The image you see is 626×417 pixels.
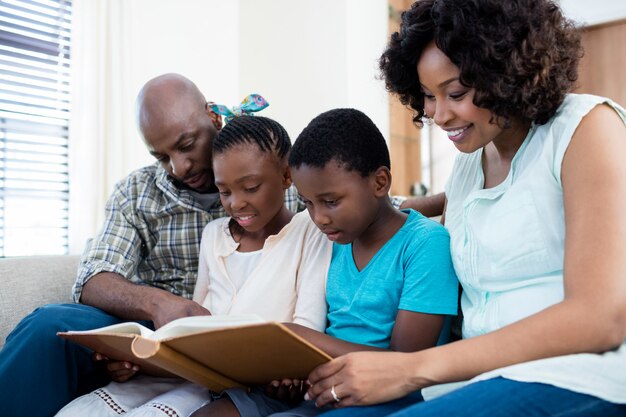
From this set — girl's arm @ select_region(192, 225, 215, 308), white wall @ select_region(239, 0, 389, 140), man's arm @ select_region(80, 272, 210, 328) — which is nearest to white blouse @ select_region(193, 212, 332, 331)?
girl's arm @ select_region(192, 225, 215, 308)

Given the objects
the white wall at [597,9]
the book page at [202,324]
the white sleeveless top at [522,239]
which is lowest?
the book page at [202,324]

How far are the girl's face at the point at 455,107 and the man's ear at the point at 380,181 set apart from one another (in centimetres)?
22

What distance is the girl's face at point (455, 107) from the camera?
112 centimetres

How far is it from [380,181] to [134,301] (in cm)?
72

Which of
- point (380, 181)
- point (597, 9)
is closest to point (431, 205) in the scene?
point (380, 181)

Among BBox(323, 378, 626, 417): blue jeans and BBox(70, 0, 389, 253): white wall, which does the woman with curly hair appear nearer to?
BBox(323, 378, 626, 417): blue jeans

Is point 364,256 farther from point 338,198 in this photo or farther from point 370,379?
point 370,379

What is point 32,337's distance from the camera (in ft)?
4.60

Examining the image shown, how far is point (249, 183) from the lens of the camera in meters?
1.51

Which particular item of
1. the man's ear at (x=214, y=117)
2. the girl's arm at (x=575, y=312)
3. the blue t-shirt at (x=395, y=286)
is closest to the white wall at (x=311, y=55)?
the man's ear at (x=214, y=117)

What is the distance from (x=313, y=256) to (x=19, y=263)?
1.05 metres

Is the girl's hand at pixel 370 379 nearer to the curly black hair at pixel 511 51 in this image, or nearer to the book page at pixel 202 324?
the book page at pixel 202 324

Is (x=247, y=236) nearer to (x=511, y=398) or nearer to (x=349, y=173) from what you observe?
(x=349, y=173)

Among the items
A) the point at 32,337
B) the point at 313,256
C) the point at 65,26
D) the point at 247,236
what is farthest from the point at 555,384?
the point at 65,26
